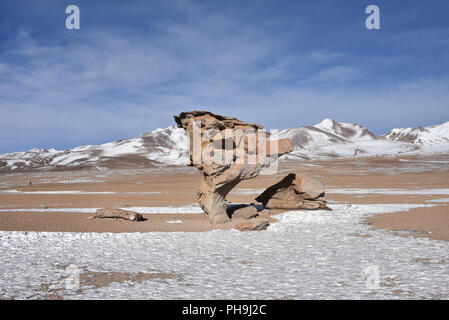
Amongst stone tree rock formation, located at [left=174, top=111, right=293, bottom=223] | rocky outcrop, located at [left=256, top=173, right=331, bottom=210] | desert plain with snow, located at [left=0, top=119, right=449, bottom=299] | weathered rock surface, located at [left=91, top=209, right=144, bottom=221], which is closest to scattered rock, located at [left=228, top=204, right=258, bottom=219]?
stone tree rock formation, located at [left=174, top=111, right=293, bottom=223]

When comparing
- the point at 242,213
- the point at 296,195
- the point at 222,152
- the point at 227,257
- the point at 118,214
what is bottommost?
the point at 227,257

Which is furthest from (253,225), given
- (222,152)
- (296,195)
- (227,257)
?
(296,195)

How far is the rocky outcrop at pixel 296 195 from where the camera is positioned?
24.4 metres

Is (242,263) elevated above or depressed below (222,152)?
below

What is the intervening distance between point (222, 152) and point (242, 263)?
379 inches

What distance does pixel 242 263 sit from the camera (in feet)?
37.4

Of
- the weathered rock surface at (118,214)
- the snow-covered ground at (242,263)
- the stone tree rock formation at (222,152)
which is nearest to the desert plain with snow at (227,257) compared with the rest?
the snow-covered ground at (242,263)

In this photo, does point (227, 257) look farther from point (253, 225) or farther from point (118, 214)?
point (118, 214)

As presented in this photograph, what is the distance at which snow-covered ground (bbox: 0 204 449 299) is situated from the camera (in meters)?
8.43

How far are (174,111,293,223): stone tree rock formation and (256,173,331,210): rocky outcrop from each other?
442 cm

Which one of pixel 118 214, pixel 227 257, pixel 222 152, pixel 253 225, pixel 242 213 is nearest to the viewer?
pixel 227 257

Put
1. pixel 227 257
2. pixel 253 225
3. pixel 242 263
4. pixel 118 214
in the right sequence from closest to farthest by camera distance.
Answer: pixel 242 263 → pixel 227 257 → pixel 253 225 → pixel 118 214

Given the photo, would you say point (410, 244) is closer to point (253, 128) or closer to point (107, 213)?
point (253, 128)
